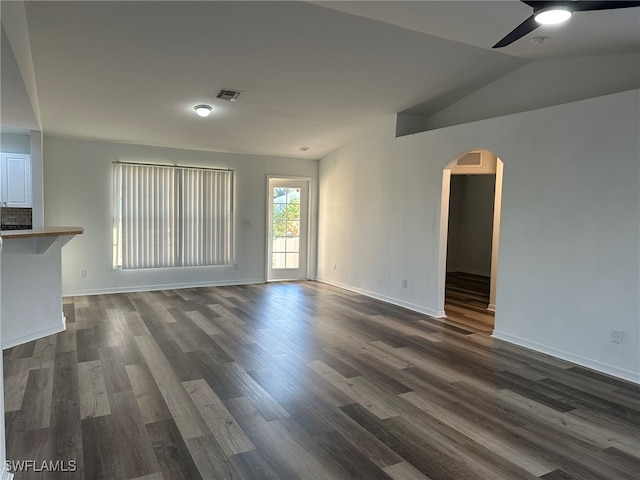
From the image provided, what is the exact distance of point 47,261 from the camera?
14.4 ft

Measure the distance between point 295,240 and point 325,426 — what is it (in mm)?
5732

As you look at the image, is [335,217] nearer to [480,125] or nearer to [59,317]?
[480,125]

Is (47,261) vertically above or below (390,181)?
below

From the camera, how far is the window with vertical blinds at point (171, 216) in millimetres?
6672

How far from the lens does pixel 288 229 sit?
26.8ft

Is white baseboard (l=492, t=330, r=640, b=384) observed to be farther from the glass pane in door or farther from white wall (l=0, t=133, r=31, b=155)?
white wall (l=0, t=133, r=31, b=155)

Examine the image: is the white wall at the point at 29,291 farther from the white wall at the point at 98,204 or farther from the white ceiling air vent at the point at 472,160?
the white ceiling air vent at the point at 472,160

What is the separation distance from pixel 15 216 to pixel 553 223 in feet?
22.1

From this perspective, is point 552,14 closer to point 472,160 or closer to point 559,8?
point 559,8

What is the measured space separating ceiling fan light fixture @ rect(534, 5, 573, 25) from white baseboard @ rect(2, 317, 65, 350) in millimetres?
5133

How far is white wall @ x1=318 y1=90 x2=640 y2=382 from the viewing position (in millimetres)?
3625

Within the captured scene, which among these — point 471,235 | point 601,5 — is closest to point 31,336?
point 601,5

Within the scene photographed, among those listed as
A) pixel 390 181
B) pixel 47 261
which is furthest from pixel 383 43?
pixel 47 261

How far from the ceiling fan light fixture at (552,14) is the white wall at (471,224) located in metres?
6.76
